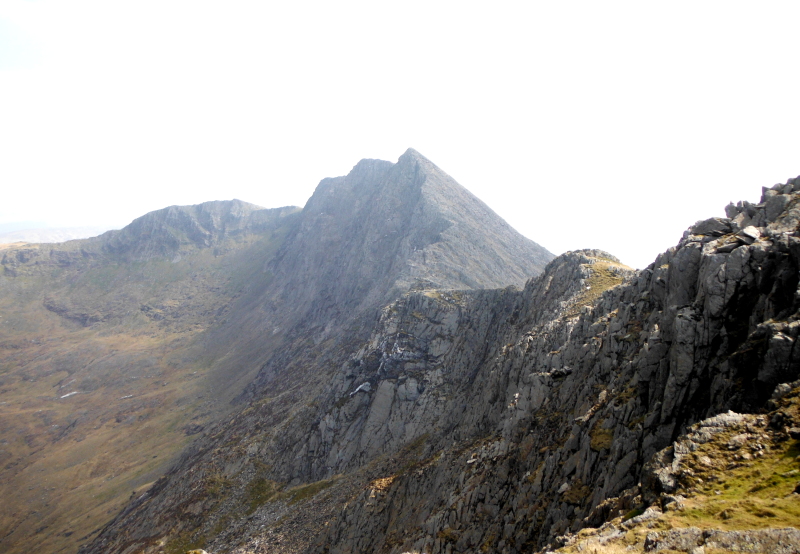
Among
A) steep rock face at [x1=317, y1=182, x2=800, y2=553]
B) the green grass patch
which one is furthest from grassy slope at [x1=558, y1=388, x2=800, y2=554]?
the green grass patch

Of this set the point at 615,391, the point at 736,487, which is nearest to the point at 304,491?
the point at 615,391

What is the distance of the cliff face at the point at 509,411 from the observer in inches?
980

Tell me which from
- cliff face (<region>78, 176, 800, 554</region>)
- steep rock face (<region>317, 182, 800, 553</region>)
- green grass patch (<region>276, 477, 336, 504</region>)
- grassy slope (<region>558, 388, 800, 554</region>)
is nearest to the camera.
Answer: grassy slope (<region>558, 388, 800, 554</region>)

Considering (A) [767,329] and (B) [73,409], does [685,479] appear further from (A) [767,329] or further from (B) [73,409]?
(B) [73,409]

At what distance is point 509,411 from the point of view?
45969 mm

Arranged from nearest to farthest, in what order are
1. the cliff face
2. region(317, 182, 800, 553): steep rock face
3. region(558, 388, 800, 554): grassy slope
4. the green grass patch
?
region(558, 388, 800, 554): grassy slope
region(317, 182, 800, 553): steep rock face
the cliff face
the green grass patch

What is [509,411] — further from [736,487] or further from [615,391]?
[736,487]

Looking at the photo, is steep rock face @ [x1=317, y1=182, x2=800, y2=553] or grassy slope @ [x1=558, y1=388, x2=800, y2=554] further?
steep rock face @ [x1=317, y1=182, x2=800, y2=553]

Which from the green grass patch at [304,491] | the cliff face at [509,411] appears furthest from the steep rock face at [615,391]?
the green grass patch at [304,491]

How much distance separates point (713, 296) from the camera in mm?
25938

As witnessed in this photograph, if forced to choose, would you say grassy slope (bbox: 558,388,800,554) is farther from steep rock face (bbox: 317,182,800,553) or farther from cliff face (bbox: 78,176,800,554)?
steep rock face (bbox: 317,182,800,553)

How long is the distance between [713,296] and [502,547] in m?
21.6

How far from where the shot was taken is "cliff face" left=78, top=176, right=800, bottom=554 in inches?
980

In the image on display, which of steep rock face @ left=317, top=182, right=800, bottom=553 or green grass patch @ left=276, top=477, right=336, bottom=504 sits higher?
steep rock face @ left=317, top=182, right=800, bottom=553
